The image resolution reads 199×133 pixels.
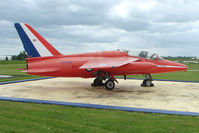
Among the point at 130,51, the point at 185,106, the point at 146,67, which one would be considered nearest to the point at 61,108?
the point at 185,106

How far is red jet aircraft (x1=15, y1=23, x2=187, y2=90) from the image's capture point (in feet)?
33.3

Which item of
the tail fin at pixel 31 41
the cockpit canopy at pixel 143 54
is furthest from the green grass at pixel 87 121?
Result: the cockpit canopy at pixel 143 54

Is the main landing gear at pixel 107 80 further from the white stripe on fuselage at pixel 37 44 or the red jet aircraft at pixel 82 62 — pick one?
the white stripe on fuselage at pixel 37 44

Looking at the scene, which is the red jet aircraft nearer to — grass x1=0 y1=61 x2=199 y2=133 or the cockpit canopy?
the cockpit canopy

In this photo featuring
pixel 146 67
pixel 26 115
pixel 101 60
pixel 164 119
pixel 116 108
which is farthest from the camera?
pixel 101 60

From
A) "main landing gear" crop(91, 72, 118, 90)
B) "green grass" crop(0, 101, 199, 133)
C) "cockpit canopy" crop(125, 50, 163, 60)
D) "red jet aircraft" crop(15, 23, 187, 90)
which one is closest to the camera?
"green grass" crop(0, 101, 199, 133)

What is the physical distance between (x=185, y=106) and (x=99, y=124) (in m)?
3.92

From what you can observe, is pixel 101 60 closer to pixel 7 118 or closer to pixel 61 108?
pixel 61 108

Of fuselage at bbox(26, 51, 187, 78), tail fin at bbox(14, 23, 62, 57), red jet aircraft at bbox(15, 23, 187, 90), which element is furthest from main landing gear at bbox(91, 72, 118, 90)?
tail fin at bbox(14, 23, 62, 57)

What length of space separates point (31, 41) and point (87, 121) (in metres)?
7.89

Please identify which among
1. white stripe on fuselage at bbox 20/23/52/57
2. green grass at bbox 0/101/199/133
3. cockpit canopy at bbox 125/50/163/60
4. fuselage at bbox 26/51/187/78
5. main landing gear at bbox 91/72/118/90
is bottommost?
green grass at bbox 0/101/199/133

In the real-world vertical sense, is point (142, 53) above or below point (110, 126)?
above

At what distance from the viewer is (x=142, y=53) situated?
37.0 feet

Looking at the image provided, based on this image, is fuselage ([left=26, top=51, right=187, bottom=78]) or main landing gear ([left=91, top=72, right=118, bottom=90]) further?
main landing gear ([left=91, top=72, right=118, bottom=90])
